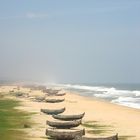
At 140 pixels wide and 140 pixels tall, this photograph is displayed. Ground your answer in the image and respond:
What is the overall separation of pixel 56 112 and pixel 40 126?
1025cm

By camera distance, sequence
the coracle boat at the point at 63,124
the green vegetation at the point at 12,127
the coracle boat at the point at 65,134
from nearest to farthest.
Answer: the coracle boat at the point at 65,134 → the coracle boat at the point at 63,124 → the green vegetation at the point at 12,127

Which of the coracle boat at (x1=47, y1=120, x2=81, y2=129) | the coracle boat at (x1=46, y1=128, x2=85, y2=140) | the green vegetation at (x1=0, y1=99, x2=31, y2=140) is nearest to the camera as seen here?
the coracle boat at (x1=46, y1=128, x2=85, y2=140)

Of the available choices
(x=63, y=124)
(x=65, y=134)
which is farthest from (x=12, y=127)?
(x=65, y=134)

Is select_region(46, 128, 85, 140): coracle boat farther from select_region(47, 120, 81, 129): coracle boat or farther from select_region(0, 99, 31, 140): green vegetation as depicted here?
select_region(0, 99, 31, 140): green vegetation

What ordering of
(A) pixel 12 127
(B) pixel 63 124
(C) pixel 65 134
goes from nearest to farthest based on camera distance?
1. (C) pixel 65 134
2. (B) pixel 63 124
3. (A) pixel 12 127

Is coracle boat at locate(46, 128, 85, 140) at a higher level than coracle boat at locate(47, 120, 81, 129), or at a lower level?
lower

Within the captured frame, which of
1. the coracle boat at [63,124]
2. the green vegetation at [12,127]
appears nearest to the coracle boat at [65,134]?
the coracle boat at [63,124]

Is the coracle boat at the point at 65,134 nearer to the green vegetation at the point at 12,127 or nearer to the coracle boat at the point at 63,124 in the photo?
the coracle boat at the point at 63,124

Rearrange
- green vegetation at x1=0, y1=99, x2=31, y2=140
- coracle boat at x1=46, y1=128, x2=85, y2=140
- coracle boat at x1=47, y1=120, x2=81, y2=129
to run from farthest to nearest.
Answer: green vegetation at x1=0, y1=99, x2=31, y2=140
coracle boat at x1=47, y1=120, x2=81, y2=129
coracle boat at x1=46, y1=128, x2=85, y2=140

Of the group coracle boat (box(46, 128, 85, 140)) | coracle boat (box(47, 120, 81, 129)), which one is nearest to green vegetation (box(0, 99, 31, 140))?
coracle boat (box(47, 120, 81, 129))

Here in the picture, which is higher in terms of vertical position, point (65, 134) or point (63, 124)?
point (63, 124)

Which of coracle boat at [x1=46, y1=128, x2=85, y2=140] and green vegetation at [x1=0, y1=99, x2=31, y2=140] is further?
green vegetation at [x1=0, y1=99, x2=31, y2=140]

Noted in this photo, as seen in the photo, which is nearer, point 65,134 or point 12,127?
point 65,134

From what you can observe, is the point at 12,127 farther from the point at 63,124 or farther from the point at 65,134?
the point at 65,134
